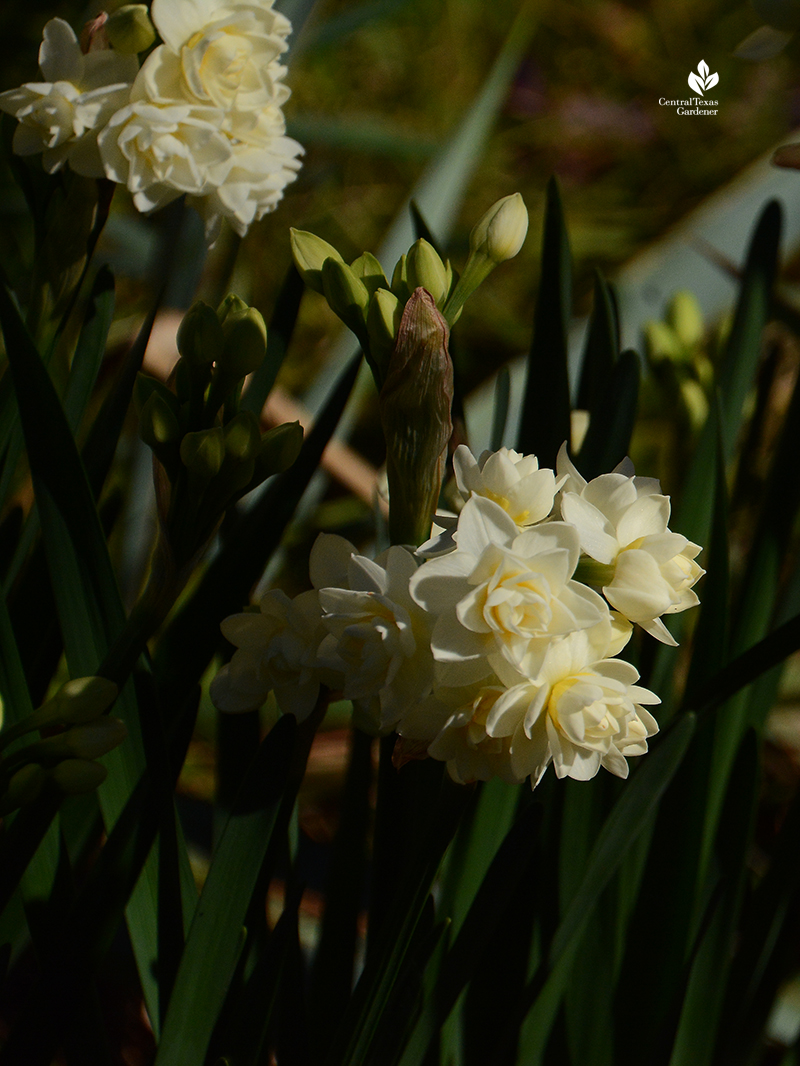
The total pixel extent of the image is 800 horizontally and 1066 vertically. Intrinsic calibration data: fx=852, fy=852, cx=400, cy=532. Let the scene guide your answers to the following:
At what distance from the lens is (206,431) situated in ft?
0.88

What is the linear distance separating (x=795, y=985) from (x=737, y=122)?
5.49ft

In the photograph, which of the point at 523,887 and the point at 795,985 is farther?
the point at 795,985

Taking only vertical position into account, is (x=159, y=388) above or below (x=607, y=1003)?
above

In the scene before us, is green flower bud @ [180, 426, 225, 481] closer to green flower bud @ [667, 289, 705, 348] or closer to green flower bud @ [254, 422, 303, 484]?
green flower bud @ [254, 422, 303, 484]

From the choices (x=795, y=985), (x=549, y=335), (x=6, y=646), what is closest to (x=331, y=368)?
(x=549, y=335)

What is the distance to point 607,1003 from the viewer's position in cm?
40

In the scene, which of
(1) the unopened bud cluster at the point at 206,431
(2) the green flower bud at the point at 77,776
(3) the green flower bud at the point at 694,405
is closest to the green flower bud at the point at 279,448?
(1) the unopened bud cluster at the point at 206,431

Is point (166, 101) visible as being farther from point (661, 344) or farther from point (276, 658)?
point (661, 344)

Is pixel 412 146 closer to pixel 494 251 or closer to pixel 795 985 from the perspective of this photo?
pixel 494 251

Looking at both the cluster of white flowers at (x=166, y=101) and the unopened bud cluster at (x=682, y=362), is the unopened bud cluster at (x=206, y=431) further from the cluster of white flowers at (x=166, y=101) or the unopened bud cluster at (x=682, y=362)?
the unopened bud cluster at (x=682, y=362)

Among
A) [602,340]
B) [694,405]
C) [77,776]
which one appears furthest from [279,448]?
[694,405]

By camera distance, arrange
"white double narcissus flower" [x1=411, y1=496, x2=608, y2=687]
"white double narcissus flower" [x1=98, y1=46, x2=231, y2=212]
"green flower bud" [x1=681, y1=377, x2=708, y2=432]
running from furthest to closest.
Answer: "green flower bud" [x1=681, y1=377, x2=708, y2=432], "white double narcissus flower" [x1=98, y1=46, x2=231, y2=212], "white double narcissus flower" [x1=411, y1=496, x2=608, y2=687]

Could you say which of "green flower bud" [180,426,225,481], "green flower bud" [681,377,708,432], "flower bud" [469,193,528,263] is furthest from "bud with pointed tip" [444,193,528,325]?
"green flower bud" [681,377,708,432]

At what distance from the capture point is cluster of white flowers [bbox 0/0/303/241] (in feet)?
1.12
